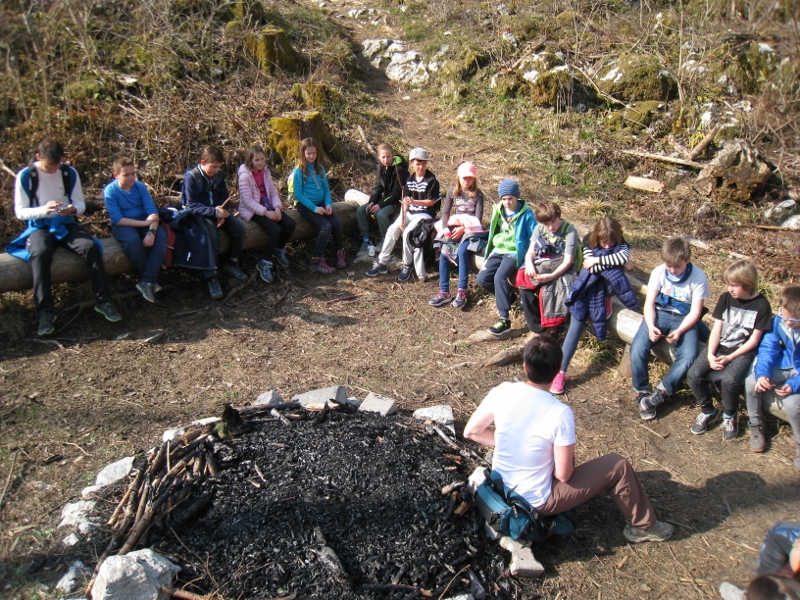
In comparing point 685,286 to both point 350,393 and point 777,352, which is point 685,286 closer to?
point 777,352

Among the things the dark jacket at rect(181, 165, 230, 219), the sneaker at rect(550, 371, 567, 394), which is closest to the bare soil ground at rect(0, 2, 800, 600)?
the sneaker at rect(550, 371, 567, 394)

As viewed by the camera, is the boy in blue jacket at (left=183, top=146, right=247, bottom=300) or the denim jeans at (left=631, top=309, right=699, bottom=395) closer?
the denim jeans at (left=631, top=309, right=699, bottom=395)

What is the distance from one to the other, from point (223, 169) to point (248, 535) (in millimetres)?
5862

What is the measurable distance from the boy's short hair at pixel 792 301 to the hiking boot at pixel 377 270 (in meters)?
4.04

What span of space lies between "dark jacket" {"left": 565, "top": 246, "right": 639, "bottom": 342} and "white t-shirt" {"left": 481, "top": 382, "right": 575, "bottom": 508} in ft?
7.09

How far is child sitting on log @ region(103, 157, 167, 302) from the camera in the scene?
5.91 meters

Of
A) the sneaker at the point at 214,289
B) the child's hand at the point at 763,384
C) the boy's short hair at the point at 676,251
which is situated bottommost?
the child's hand at the point at 763,384

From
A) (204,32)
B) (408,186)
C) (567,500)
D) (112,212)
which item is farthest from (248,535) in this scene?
(204,32)

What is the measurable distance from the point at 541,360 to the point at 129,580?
2.23 m

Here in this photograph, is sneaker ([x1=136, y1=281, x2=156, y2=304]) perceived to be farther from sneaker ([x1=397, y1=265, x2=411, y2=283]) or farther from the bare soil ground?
sneaker ([x1=397, y1=265, x2=411, y2=283])

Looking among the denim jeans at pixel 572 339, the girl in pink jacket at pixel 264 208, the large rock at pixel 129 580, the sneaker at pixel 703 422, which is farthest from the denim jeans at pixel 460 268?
the large rock at pixel 129 580

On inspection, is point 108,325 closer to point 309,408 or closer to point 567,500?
point 309,408

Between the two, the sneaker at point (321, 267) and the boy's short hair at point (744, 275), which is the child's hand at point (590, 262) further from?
the sneaker at point (321, 267)

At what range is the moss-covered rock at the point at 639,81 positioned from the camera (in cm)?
1039
